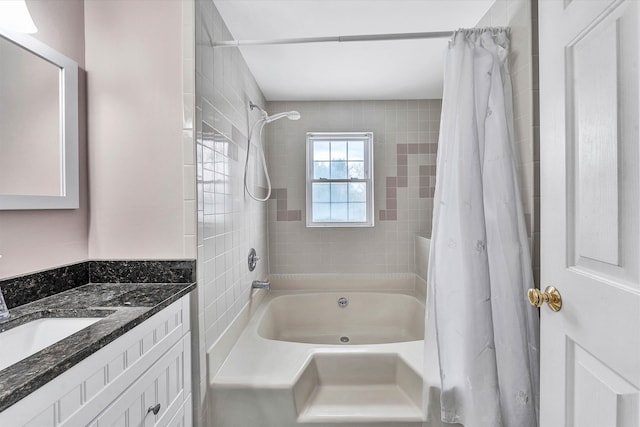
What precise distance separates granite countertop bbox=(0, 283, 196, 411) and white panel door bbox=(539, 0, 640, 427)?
1193mm

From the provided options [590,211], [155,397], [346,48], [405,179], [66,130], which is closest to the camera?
[590,211]

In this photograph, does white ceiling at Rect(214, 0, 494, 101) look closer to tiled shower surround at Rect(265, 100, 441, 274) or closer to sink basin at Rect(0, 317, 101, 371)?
tiled shower surround at Rect(265, 100, 441, 274)

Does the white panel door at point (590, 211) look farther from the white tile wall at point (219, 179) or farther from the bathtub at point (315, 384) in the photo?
the white tile wall at point (219, 179)

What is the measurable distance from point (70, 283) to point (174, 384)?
570 mm

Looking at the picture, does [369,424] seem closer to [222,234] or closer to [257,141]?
[222,234]

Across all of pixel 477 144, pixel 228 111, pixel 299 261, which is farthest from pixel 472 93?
pixel 299 261

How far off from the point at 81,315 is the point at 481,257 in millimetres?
1458

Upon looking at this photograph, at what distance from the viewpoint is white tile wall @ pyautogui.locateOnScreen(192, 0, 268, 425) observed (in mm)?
1488

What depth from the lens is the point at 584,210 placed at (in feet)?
2.84

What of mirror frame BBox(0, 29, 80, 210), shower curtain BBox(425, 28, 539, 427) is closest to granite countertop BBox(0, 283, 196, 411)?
mirror frame BBox(0, 29, 80, 210)

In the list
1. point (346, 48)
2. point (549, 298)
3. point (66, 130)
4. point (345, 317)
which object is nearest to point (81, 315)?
point (66, 130)

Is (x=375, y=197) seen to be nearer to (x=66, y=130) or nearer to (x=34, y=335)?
(x=66, y=130)

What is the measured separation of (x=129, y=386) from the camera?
38.5 inches

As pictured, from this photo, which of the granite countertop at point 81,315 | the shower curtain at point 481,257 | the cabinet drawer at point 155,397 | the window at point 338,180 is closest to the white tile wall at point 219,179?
the cabinet drawer at point 155,397
